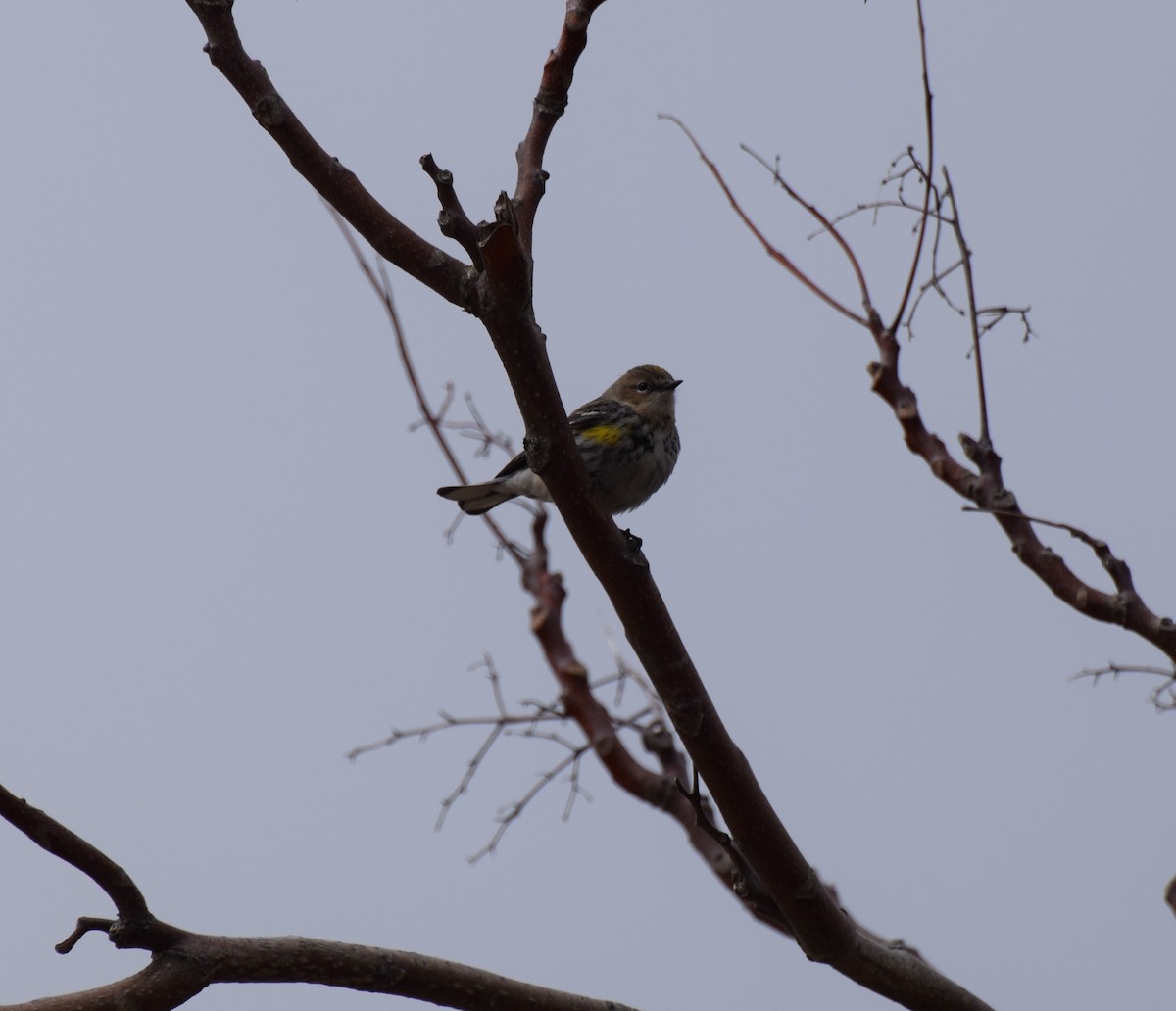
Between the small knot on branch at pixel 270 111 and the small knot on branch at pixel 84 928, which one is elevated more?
the small knot on branch at pixel 270 111

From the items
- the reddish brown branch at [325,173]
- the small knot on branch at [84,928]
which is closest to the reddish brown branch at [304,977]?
the small knot on branch at [84,928]

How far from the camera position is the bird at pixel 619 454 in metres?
7.08

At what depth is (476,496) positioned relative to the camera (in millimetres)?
7570

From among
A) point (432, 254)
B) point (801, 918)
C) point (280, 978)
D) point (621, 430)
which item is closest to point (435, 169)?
point (432, 254)

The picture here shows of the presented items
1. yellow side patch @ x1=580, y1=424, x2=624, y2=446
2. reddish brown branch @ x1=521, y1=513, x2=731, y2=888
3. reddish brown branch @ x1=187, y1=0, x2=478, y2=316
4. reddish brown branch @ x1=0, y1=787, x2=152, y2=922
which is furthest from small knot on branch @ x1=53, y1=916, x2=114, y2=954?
yellow side patch @ x1=580, y1=424, x2=624, y2=446

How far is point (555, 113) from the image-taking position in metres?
4.05

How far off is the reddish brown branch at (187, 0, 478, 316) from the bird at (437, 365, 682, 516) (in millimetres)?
3354

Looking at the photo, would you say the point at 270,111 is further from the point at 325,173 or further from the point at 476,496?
the point at 476,496

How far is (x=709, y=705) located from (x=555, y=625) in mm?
3612

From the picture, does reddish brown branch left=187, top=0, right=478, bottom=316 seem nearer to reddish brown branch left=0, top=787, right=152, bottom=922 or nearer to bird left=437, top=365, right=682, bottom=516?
reddish brown branch left=0, top=787, right=152, bottom=922

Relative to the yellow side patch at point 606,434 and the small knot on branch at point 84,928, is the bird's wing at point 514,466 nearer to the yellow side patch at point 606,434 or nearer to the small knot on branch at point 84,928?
the yellow side patch at point 606,434

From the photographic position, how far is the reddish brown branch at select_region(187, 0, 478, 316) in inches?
130

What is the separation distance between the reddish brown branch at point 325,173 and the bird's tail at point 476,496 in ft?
13.3

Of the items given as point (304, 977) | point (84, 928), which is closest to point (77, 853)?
point (84, 928)
